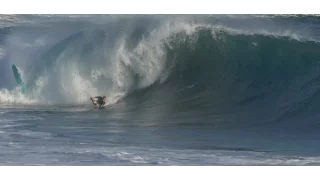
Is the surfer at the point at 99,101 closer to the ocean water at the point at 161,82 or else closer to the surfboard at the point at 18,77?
the ocean water at the point at 161,82

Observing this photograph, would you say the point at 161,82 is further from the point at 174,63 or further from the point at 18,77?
the point at 18,77

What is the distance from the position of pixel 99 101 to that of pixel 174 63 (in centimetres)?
119

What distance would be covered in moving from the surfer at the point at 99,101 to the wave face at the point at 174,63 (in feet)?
0.26

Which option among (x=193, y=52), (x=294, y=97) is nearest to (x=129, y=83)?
(x=193, y=52)

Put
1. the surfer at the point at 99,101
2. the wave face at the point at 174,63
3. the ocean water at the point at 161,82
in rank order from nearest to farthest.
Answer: the ocean water at the point at 161,82 < the wave face at the point at 174,63 < the surfer at the point at 99,101

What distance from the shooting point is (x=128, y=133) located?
656 centimetres

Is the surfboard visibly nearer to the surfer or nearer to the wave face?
the wave face

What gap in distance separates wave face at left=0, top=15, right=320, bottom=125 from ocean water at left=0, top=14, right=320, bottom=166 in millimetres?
14

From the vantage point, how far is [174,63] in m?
7.32

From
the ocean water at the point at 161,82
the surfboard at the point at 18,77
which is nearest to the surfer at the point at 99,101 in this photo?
the ocean water at the point at 161,82

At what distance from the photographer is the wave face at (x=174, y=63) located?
273 inches

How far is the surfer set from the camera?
7.05 meters
